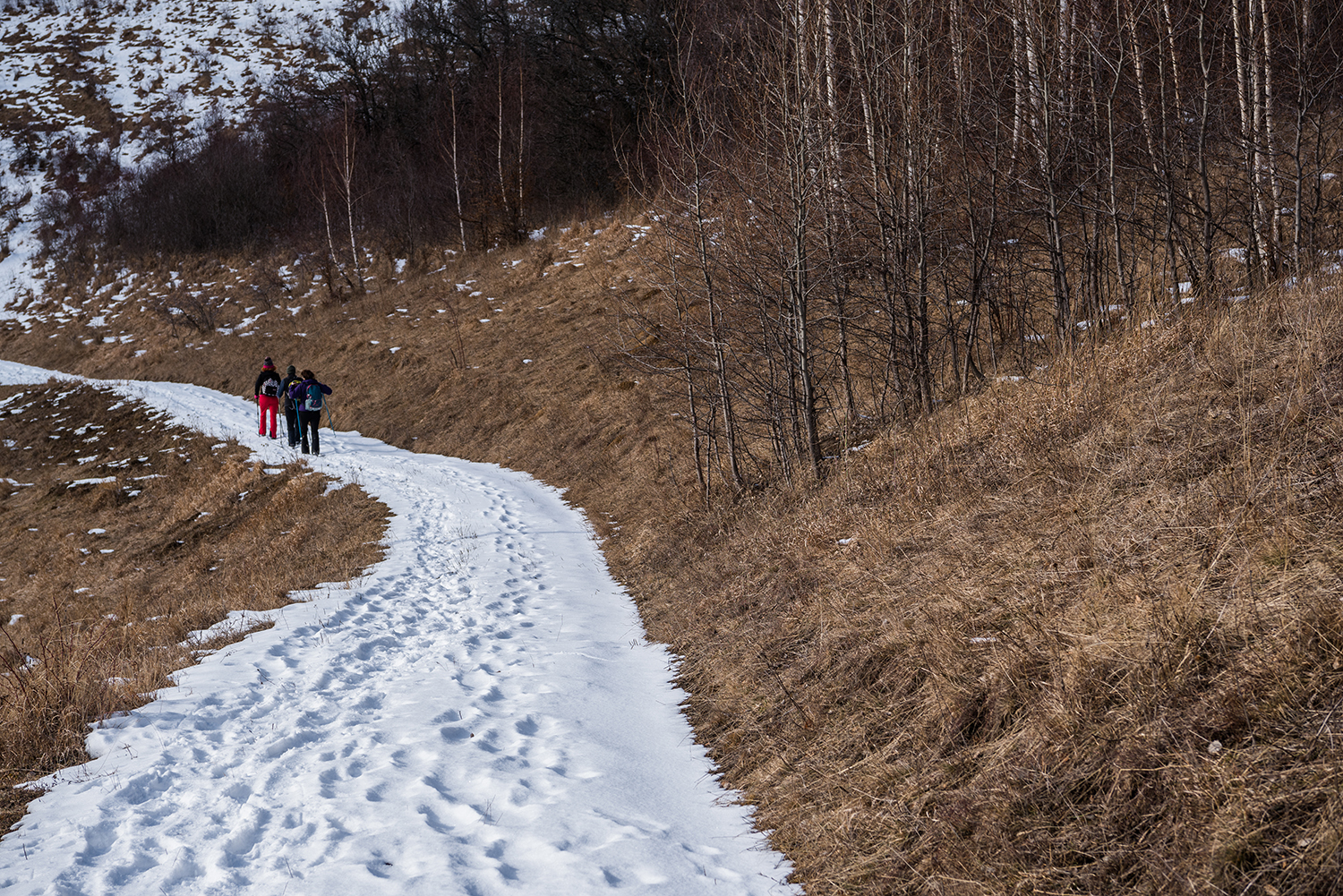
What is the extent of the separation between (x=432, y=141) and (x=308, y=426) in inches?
859

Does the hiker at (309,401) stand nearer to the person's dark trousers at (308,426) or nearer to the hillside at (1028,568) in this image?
the person's dark trousers at (308,426)

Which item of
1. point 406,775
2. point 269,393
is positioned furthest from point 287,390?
point 406,775

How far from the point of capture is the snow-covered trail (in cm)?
346

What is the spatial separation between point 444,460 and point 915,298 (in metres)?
12.2

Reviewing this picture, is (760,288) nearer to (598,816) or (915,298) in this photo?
(915,298)

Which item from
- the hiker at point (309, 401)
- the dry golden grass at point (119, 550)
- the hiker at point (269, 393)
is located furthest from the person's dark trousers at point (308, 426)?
the hiker at point (269, 393)

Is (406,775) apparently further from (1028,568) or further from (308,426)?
(308,426)

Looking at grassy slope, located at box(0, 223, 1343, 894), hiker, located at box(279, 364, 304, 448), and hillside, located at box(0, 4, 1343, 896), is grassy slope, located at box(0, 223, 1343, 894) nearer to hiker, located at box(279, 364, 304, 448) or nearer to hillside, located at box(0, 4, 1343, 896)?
hillside, located at box(0, 4, 1343, 896)

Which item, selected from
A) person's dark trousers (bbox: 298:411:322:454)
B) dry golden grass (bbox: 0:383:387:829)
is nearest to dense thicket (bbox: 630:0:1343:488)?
dry golden grass (bbox: 0:383:387:829)

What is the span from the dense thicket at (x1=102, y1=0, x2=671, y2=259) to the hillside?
1716 cm

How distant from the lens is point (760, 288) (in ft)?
33.3

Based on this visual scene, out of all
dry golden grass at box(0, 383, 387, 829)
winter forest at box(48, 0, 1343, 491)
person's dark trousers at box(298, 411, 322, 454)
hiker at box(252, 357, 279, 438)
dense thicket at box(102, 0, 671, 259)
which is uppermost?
dense thicket at box(102, 0, 671, 259)

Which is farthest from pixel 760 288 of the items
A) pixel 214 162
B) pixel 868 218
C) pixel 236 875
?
pixel 214 162

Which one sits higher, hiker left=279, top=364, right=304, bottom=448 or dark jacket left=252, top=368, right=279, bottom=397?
dark jacket left=252, top=368, right=279, bottom=397
